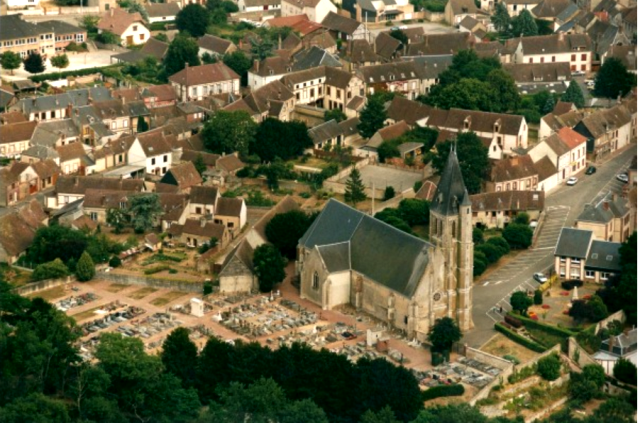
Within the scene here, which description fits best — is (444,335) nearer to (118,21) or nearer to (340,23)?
(340,23)

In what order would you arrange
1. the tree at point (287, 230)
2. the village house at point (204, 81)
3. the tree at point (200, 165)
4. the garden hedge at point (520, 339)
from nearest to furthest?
the garden hedge at point (520, 339) → the tree at point (287, 230) → the tree at point (200, 165) → the village house at point (204, 81)

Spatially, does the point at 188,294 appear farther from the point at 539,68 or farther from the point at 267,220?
the point at 539,68

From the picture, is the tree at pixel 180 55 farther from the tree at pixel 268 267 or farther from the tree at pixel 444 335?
the tree at pixel 444 335

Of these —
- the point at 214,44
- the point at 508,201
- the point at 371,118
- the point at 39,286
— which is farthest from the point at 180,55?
the point at 39,286

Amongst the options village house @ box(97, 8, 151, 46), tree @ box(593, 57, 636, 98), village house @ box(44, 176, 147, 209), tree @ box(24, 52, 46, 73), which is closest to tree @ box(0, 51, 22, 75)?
tree @ box(24, 52, 46, 73)

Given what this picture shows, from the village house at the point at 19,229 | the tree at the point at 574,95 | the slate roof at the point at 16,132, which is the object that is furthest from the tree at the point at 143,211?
the tree at the point at 574,95

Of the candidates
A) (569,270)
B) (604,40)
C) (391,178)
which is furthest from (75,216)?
(604,40)

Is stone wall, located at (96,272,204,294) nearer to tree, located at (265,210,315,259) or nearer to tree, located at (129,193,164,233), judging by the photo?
tree, located at (265,210,315,259)
